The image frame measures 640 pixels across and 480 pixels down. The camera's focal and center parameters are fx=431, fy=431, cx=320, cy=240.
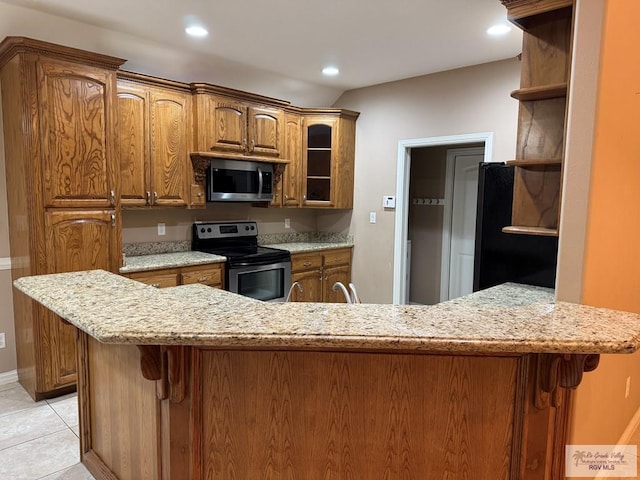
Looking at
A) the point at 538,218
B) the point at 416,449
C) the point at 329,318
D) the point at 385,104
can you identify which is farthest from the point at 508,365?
the point at 385,104

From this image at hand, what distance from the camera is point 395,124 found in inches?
182

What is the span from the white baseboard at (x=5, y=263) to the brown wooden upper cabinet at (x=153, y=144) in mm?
890

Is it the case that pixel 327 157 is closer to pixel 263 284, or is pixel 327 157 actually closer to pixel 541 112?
pixel 263 284

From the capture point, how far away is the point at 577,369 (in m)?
1.32

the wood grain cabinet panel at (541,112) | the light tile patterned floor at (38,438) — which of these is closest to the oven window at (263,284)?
the light tile patterned floor at (38,438)

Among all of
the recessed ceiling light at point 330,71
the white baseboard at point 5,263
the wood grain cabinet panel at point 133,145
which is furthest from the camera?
the recessed ceiling light at point 330,71

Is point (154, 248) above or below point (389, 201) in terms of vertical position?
below

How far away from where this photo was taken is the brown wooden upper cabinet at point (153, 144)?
11.2 ft

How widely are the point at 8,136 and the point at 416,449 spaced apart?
330 cm

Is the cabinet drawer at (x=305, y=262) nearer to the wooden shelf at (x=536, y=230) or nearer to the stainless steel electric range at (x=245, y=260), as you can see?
the stainless steel electric range at (x=245, y=260)

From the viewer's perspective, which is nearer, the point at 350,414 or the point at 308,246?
the point at 350,414

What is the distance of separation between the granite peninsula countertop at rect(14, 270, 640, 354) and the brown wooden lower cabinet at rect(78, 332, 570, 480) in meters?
0.10

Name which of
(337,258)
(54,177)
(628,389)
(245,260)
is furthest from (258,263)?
(628,389)

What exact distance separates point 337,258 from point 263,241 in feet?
2.84
